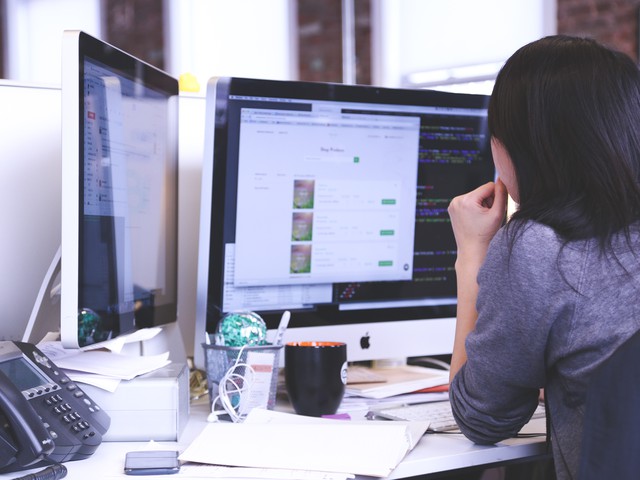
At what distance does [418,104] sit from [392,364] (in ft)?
1.62

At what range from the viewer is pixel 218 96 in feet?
3.99

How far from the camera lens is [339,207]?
1295mm

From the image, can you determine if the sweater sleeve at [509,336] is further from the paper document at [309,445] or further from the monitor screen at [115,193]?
the monitor screen at [115,193]

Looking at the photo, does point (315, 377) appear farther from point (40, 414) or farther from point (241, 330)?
point (40, 414)

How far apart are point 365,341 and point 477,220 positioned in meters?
0.33

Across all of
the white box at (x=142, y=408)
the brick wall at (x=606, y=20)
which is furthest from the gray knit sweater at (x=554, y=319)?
the brick wall at (x=606, y=20)

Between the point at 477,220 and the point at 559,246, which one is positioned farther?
the point at 477,220

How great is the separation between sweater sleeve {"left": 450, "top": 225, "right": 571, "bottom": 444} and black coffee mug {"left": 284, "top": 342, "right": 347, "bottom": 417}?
0.65 ft

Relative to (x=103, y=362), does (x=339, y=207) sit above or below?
above

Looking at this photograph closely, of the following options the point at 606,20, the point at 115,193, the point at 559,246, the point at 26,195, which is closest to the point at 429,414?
the point at 559,246

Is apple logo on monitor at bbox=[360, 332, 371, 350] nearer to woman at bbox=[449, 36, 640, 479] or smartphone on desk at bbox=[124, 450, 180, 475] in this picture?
woman at bbox=[449, 36, 640, 479]

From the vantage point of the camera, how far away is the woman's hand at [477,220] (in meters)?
1.09

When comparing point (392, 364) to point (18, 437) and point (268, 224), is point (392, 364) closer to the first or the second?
point (268, 224)

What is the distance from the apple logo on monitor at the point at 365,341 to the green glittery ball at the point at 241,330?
0.23m
